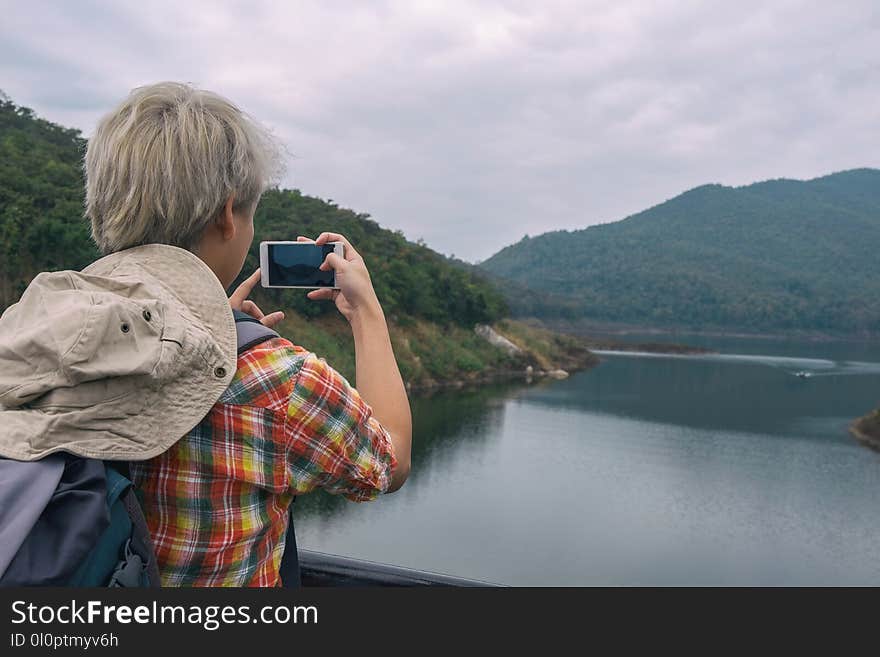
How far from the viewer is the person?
642mm

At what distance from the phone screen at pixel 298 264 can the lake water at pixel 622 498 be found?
279 inches

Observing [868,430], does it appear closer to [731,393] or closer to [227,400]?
[731,393]

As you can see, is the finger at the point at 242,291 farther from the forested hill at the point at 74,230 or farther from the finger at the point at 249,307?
the forested hill at the point at 74,230

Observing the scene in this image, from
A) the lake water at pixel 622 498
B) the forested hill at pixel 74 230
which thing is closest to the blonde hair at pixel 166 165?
the forested hill at pixel 74 230

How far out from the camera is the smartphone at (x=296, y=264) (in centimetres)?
86

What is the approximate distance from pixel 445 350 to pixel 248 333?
1970cm

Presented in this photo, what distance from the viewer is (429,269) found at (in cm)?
2067

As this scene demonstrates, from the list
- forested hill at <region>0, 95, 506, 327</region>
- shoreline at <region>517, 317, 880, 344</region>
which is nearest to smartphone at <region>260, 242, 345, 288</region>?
forested hill at <region>0, 95, 506, 327</region>

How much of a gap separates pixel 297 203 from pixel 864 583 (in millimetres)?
11971

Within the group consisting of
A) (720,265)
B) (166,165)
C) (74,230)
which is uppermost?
(720,265)

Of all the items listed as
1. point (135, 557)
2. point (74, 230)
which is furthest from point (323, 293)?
point (74, 230)

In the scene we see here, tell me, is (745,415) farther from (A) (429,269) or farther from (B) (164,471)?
(B) (164,471)

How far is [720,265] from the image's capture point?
183 ft

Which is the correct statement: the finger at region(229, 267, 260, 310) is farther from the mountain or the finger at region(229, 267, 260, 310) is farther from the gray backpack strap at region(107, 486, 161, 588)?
the mountain
